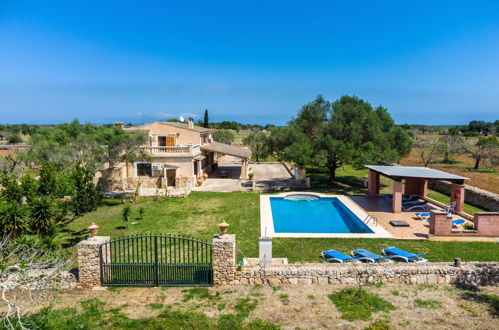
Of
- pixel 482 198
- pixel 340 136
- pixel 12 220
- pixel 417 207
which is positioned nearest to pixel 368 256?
pixel 417 207

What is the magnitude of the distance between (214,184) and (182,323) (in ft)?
74.4

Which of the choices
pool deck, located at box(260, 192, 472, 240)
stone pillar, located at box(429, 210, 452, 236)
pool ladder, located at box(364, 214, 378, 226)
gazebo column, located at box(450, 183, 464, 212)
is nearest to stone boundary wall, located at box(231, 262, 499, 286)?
pool deck, located at box(260, 192, 472, 240)

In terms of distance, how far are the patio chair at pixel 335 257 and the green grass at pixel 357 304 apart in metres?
2.34

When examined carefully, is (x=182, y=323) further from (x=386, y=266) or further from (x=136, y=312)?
(x=386, y=266)

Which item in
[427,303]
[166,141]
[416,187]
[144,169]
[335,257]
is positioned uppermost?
[166,141]

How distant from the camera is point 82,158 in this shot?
23203 mm

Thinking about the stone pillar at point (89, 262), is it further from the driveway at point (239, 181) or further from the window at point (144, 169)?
the window at point (144, 169)

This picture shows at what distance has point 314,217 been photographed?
21.7m

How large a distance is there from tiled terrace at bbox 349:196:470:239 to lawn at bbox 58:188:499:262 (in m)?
1.14

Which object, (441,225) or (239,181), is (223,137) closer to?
(239,181)

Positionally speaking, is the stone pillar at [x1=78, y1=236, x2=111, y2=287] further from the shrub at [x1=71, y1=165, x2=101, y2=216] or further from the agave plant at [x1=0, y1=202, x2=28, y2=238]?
the shrub at [x1=71, y1=165, x2=101, y2=216]

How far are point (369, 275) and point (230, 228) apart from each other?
8.31 meters

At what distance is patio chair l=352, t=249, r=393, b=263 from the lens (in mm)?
13242

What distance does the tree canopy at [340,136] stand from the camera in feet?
86.9
